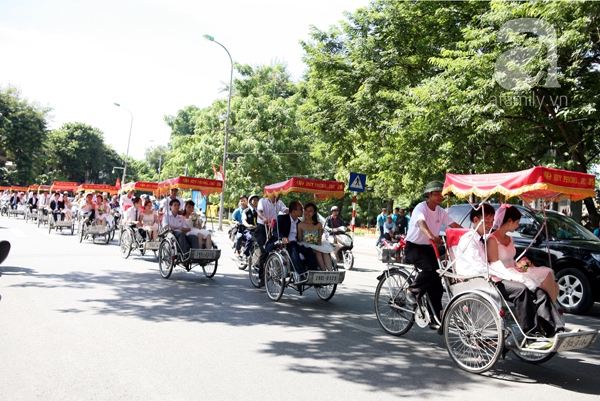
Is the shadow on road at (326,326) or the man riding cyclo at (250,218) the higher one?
the man riding cyclo at (250,218)

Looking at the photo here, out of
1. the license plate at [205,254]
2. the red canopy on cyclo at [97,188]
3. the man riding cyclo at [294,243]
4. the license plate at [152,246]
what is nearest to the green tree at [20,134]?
the red canopy on cyclo at [97,188]

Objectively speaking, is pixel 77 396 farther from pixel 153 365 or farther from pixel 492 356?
pixel 492 356

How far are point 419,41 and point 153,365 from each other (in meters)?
16.7

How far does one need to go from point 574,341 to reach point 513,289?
2.34ft

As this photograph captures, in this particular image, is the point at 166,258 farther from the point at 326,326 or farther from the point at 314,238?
the point at 326,326

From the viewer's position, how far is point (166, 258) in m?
11.3

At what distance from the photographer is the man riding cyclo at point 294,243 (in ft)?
29.1

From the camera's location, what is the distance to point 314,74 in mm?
22859

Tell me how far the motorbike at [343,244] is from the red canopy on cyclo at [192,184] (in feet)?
12.0

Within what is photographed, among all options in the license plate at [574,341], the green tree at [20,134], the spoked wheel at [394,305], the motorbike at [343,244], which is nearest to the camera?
the license plate at [574,341]

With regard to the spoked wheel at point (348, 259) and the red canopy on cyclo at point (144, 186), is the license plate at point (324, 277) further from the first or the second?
the red canopy on cyclo at point (144, 186)

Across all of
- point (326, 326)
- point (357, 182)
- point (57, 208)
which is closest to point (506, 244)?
point (326, 326)

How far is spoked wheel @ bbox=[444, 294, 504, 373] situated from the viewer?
530 centimetres

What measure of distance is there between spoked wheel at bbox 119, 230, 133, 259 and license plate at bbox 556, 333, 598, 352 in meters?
11.8
